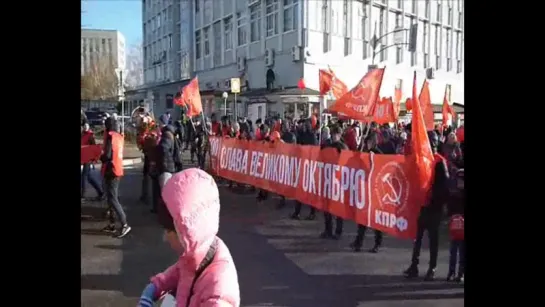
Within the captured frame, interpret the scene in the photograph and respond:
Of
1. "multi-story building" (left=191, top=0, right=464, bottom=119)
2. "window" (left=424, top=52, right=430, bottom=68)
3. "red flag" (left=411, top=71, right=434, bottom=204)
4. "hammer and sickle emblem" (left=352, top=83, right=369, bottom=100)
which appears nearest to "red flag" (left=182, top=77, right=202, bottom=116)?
"multi-story building" (left=191, top=0, right=464, bottom=119)

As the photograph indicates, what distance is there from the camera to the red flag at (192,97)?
29.5ft

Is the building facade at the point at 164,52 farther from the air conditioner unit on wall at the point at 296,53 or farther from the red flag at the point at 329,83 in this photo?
the air conditioner unit on wall at the point at 296,53

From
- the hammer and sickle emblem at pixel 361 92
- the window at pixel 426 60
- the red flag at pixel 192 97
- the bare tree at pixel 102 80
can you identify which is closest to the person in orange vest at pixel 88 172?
the bare tree at pixel 102 80

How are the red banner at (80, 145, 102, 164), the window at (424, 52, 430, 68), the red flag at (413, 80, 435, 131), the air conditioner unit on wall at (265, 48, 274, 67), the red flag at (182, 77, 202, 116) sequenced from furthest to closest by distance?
1. the window at (424, 52, 430, 68)
2. the air conditioner unit on wall at (265, 48, 274, 67)
3. the red flag at (182, 77, 202, 116)
4. the red flag at (413, 80, 435, 131)
5. the red banner at (80, 145, 102, 164)

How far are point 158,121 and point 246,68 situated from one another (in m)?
1.73

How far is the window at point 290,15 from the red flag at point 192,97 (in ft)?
9.94

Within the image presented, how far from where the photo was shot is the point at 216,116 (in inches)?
420

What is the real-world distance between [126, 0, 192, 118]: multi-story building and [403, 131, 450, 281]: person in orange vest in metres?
3.69

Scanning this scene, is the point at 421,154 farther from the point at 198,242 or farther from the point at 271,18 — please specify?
the point at 271,18

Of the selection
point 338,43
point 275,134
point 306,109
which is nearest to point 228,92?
point 275,134

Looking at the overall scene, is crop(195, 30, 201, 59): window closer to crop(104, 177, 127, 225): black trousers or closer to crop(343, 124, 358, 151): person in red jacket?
crop(104, 177, 127, 225): black trousers

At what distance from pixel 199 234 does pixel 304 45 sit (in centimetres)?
1222

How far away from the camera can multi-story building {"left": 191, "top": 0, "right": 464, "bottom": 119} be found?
8.34m
